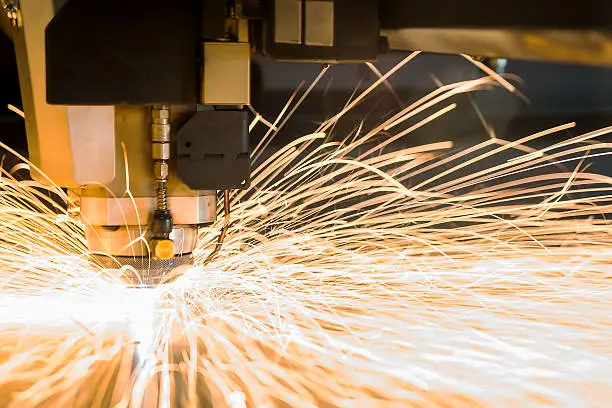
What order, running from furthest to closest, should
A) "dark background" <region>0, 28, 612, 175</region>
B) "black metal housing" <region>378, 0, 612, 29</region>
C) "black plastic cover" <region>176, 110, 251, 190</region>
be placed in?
1. "dark background" <region>0, 28, 612, 175</region>
2. "black plastic cover" <region>176, 110, 251, 190</region>
3. "black metal housing" <region>378, 0, 612, 29</region>

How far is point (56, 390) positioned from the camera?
32.3 inches

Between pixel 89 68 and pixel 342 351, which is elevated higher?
pixel 89 68

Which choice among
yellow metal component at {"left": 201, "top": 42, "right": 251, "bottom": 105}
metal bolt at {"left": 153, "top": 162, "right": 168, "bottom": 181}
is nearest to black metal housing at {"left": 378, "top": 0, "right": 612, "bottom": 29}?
yellow metal component at {"left": 201, "top": 42, "right": 251, "bottom": 105}

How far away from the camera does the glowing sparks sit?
85cm

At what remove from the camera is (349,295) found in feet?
3.80

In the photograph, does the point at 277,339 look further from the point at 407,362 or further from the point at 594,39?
the point at 594,39

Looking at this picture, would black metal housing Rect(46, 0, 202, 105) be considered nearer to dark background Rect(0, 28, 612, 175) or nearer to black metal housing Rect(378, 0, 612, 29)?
black metal housing Rect(378, 0, 612, 29)

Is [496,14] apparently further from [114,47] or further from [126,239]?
[126,239]

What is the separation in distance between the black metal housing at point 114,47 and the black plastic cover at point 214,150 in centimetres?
7

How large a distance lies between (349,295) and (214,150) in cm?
40

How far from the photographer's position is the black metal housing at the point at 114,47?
732 millimetres

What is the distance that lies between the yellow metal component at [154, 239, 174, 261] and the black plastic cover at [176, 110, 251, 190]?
0.21ft

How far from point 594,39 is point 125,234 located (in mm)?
504

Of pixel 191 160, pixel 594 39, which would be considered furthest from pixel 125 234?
pixel 594 39
